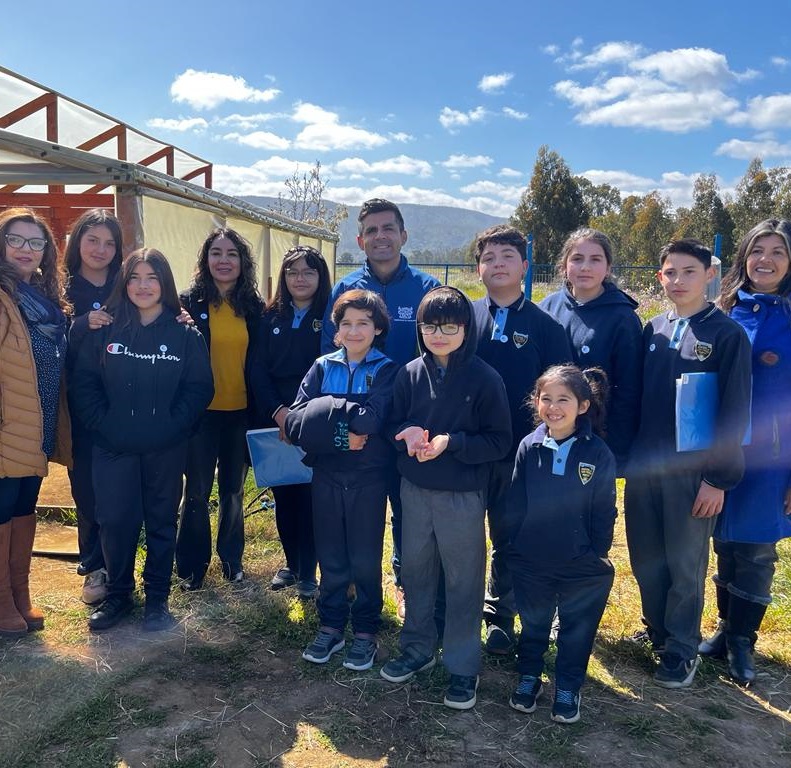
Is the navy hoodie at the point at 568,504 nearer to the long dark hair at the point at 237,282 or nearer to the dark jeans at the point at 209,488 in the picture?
the dark jeans at the point at 209,488

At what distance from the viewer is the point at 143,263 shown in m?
3.17

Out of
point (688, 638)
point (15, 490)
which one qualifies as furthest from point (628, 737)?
point (15, 490)

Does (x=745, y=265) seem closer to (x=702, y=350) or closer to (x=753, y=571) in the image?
(x=702, y=350)

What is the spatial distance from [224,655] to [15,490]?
1.28m

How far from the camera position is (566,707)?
8.63 ft

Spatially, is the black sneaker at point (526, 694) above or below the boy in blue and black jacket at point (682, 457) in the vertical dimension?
below

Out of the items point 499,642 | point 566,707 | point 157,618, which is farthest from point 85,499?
point 566,707

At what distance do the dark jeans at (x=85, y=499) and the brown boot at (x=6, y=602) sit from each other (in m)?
0.46

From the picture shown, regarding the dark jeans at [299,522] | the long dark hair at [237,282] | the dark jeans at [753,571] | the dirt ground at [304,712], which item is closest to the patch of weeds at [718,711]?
the dirt ground at [304,712]

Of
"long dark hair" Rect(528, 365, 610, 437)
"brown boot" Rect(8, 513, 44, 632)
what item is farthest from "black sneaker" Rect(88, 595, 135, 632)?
"long dark hair" Rect(528, 365, 610, 437)

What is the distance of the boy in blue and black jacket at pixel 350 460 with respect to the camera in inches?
111

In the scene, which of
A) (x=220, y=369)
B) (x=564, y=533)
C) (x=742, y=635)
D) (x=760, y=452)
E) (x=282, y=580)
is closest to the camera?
(x=564, y=533)

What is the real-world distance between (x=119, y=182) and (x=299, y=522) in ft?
8.83

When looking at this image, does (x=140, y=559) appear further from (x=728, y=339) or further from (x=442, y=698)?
(x=728, y=339)
